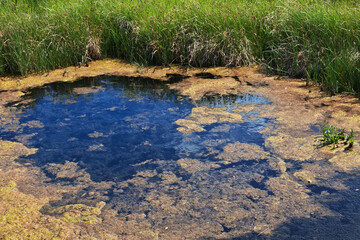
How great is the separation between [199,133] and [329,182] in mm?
1240

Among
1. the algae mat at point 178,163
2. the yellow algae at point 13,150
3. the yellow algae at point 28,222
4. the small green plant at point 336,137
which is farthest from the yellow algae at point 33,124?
the small green plant at point 336,137

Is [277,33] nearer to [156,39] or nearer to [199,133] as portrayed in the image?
[156,39]

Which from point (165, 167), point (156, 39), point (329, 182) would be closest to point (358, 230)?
point (329, 182)

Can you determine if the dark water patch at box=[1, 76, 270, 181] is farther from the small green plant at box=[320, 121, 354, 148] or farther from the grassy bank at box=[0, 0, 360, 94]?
the grassy bank at box=[0, 0, 360, 94]

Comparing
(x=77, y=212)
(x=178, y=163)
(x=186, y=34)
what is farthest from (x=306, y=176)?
(x=186, y=34)

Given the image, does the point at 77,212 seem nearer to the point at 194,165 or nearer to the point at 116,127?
the point at 194,165

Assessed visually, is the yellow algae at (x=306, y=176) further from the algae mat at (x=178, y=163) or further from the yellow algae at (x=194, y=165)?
the yellow algae at (x=194, y=165)

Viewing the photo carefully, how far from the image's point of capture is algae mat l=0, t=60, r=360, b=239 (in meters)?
2.15

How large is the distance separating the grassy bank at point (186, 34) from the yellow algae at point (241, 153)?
68.3 inches

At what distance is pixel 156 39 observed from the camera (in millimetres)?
5355

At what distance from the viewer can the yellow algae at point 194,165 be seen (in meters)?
2.75

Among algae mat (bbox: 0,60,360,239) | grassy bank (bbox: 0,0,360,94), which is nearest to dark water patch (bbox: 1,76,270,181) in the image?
algae mat (bbox: 0,60,360,239)

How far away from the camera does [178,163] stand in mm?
2846

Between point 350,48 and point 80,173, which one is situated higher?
point 350,48
